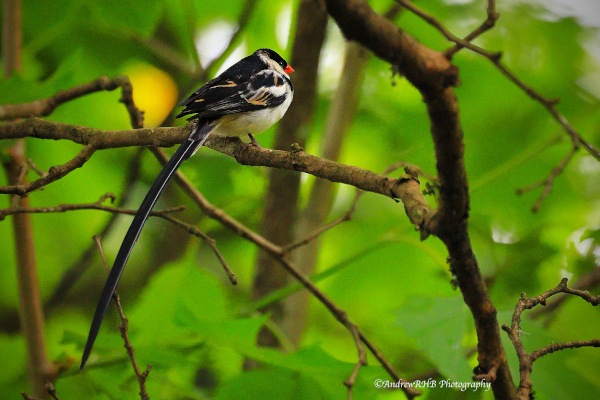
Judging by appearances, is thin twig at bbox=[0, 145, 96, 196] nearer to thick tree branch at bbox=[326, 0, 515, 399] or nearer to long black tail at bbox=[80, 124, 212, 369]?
long black tail at bbox=[80, 124, 212, 369]

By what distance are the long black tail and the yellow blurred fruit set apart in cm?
82

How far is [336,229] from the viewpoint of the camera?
1.66m

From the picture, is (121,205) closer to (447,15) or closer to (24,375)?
(24,375)

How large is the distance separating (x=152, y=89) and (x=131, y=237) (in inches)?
42.7

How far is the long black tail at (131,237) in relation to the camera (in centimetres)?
74

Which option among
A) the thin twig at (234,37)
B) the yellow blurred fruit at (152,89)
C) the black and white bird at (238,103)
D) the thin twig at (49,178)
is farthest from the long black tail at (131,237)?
the yellow blurred fruit at (152,89)

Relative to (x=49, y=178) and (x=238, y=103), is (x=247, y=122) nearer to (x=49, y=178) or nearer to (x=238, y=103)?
(x=238, y=103)

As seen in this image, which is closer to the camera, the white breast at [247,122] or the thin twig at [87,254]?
the white breast at [247,122]

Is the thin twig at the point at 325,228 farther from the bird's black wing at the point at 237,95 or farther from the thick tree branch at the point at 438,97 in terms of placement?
the thick tree branch at the point at 438,97

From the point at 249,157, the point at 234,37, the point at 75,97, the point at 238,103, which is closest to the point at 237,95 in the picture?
the point at 238,103

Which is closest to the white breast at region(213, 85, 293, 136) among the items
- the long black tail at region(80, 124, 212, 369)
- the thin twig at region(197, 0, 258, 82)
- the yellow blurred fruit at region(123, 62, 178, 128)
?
the long black tail at region(80, 124, 212, 369)

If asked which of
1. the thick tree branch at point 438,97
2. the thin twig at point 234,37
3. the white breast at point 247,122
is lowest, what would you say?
the thick tree branch at point 438,97

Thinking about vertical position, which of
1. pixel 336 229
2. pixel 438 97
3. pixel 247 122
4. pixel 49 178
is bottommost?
pixel 438 97

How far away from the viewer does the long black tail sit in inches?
29.0
